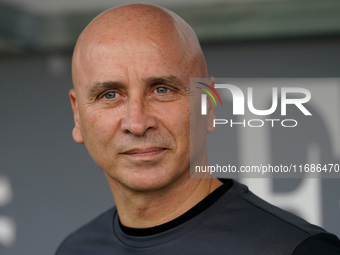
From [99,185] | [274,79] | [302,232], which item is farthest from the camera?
[99,185]

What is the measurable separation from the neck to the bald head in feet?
1.36

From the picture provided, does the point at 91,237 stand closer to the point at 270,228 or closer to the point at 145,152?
the point at 145,152

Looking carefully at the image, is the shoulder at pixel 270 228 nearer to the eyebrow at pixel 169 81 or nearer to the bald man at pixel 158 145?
the bald man at pixel 158 145

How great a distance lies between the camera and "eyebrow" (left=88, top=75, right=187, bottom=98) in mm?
1344

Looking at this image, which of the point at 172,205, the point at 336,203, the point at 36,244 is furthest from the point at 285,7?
the point at 36,244

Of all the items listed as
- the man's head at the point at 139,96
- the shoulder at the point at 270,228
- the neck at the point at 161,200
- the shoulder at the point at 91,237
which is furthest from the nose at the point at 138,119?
the shoulder at the point at 91,237

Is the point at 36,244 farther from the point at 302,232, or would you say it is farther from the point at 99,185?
the point at 302,232

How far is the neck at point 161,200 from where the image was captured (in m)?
1.46

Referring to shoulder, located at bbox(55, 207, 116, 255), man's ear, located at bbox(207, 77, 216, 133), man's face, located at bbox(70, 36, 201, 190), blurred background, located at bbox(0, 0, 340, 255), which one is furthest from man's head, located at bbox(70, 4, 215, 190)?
blurred background, located at bbox(0, 0, 340, 255)

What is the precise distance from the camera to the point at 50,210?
12.9ft

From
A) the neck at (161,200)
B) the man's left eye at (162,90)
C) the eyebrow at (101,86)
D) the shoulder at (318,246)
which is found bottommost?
the shoulder at (318,246)

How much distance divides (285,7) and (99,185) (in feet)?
7.50

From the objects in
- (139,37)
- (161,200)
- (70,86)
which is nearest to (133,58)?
(139,37)

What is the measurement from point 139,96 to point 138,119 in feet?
0.28
